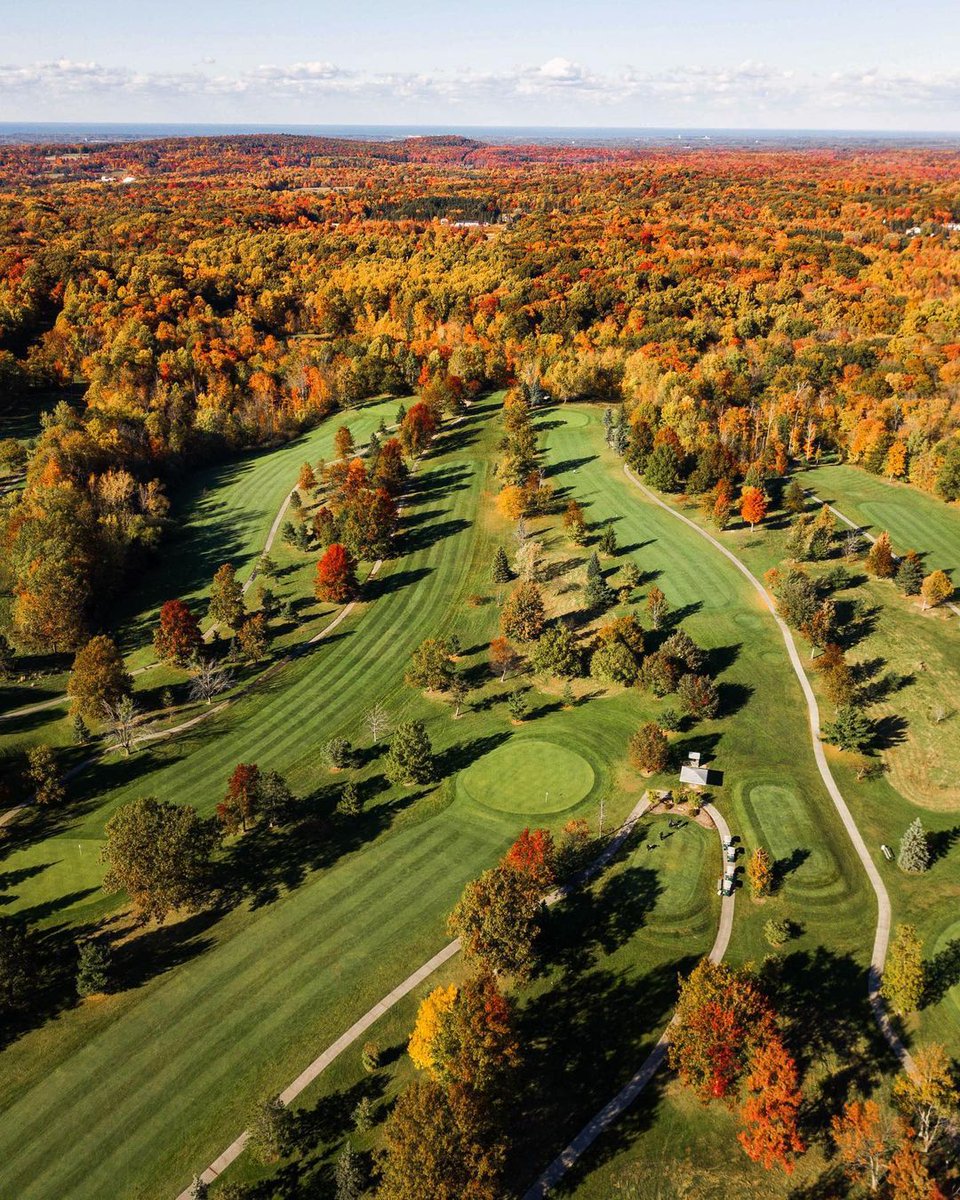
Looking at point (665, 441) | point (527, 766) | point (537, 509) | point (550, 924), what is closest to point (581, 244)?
point (665, 441)

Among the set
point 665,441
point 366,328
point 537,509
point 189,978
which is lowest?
point 189,978

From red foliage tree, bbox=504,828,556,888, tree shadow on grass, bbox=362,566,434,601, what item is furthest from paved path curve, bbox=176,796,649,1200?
tree shadow on grass, bbox=362,566,434,601

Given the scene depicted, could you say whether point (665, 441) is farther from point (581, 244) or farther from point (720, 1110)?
point (581, 244)

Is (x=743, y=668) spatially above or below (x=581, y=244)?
below

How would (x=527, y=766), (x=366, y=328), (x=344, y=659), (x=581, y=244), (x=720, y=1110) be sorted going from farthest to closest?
(x=581, y=244) → (x=366, y=328) → (x=344, y=659) → (x=527, y=766) → (x=720, y=1110)

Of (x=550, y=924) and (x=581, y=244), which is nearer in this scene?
(x=550, y=924)

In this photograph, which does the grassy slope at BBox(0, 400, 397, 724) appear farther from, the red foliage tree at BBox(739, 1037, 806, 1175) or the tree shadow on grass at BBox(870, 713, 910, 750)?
the tree shadow on grass at BBox(870, 713, 910, 750)

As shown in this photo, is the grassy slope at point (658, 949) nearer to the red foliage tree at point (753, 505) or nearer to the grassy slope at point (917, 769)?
the grassy slope at point (917, 769)
